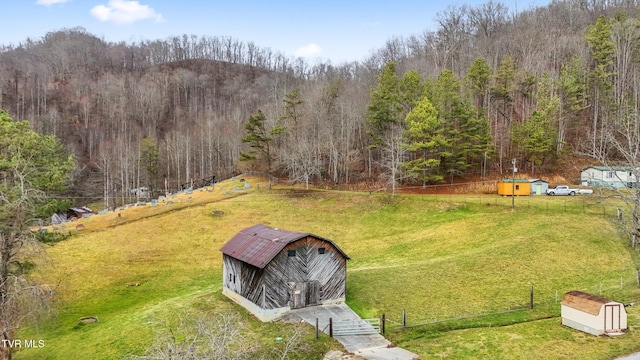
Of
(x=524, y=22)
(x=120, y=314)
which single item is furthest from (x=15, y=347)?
(x=524, y=22)

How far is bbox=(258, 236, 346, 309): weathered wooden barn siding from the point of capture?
28.0 metres

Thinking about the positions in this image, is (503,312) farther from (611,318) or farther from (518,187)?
(518,187)

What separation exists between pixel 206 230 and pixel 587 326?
36399mm

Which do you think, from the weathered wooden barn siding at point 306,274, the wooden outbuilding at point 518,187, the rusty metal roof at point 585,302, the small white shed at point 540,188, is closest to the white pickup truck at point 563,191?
the small white shed at point 540,188

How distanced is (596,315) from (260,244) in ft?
62.4

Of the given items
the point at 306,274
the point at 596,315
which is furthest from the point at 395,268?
the point at 596,315

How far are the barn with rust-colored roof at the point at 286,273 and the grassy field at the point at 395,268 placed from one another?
4.28 feet

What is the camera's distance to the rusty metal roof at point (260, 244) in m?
28.0

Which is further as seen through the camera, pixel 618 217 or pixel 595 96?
pixel 595 96

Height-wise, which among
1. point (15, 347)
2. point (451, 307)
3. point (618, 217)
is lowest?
point (15, 347)

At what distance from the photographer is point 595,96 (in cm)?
7269

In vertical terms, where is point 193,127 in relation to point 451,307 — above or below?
above

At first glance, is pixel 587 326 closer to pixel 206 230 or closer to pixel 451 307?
pixel 451 307

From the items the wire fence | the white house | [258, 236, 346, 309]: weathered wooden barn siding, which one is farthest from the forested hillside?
[258, 236, 346, 309]: weathered wooden barn siding
